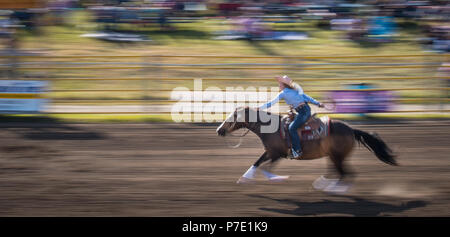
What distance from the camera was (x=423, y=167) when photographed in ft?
29.2

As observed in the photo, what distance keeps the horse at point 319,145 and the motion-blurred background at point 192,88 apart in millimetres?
314


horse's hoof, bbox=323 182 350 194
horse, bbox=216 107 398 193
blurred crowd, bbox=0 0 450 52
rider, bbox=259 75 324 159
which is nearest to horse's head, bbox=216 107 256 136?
horse, bbox=216 107 398 193

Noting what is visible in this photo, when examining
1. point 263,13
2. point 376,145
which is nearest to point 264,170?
point 376,145

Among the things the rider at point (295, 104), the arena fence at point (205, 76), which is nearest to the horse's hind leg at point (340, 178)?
the rider at point (295, 104)

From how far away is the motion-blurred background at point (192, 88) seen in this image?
7.46m

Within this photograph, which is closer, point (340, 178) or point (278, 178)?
point (340, 178)

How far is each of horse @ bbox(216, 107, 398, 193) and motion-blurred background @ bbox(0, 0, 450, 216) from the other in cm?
31

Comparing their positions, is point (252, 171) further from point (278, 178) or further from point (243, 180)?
point (278, 178)

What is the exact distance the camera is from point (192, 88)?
14.2 meters

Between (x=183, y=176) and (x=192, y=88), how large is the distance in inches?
243

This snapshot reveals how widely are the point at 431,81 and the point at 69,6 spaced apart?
13.9 m

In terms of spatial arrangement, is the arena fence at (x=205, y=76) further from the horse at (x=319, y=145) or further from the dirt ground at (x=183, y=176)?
the horse at (x=319, y=145)

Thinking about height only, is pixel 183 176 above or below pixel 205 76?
below

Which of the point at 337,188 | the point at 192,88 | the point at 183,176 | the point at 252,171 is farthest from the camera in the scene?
the point at 192,88
